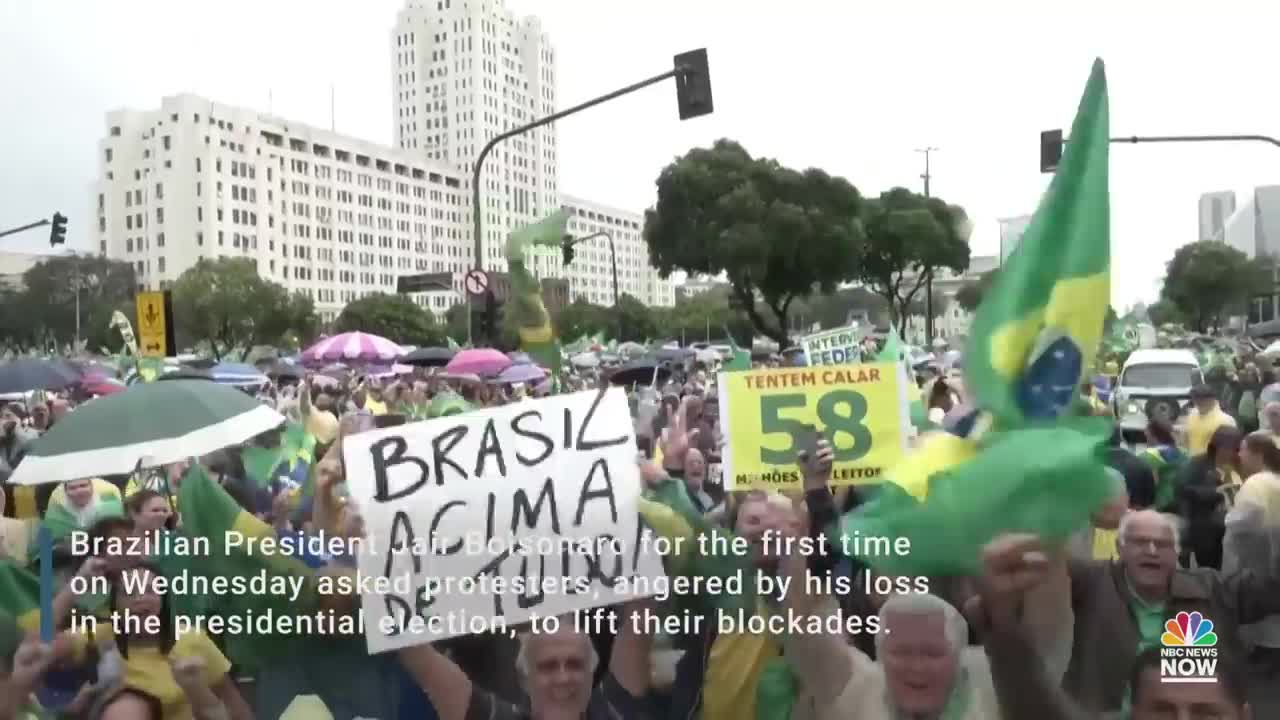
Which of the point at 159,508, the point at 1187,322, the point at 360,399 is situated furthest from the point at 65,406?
the point at 1187,322

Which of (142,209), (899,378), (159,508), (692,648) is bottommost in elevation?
(692,648)

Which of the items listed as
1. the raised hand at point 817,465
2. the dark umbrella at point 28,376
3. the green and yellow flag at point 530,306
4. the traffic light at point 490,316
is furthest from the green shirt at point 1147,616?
the traffic light at point 490,316

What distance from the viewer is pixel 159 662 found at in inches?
144

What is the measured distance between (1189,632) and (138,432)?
3938 millimetres

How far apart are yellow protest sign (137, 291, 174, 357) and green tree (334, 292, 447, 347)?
69433mm

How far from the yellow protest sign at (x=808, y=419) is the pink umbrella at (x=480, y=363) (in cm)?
1121

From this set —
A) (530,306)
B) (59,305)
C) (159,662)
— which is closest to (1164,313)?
(59,305)

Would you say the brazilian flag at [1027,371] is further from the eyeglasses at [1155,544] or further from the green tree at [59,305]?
the green tree at [59,305]

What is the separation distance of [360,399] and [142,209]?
121210 millimetres

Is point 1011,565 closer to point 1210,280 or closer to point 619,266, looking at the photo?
point 1210,280

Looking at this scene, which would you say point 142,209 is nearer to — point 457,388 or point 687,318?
point 687,318

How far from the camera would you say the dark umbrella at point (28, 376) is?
1218cm

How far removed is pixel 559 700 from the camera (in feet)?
10.6

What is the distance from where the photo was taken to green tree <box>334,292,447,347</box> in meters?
80.2
